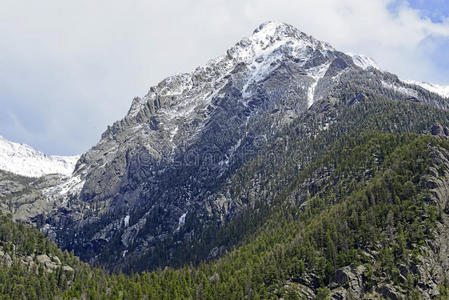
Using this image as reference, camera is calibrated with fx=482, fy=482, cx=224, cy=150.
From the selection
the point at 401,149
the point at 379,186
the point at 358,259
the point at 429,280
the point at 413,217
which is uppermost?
the point at 401,149

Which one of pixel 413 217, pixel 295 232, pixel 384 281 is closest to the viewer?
pixel 384 281

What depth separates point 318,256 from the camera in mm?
151125

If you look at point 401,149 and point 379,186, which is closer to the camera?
point 379,186

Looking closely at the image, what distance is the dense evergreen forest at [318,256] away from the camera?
14275cm

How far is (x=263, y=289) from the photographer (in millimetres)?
144000

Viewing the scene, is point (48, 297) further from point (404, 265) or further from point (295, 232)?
point (404, 265)

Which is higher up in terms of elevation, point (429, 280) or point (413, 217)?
point (413, 217)

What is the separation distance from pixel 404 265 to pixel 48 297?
116 meters

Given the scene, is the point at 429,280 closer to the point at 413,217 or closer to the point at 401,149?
the point at 413,217

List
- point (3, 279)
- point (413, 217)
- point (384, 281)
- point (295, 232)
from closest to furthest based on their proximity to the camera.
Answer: point (384, 281) → point (413, 217) → point (3, 279) → point (295, 232)

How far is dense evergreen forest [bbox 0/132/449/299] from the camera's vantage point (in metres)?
143

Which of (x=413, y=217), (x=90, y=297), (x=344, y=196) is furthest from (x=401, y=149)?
(x=90, y=297)

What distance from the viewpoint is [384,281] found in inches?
5404

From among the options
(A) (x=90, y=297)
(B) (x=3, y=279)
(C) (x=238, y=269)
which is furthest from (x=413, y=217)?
(B) (x=3, y=279)
